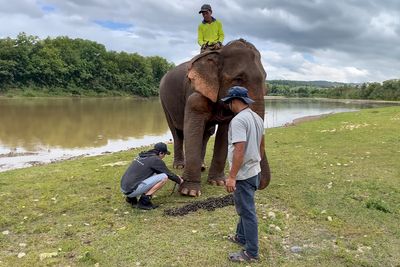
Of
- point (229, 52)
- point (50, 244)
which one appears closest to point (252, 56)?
point (229, 52)

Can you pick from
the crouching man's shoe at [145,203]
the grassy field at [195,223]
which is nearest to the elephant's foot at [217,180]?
the grassy field at [195,223]

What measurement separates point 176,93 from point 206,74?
236 cm

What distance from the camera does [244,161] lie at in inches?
229

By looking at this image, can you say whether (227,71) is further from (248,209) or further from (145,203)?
(248,209)

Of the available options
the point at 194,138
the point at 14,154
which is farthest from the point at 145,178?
the point at 14,154

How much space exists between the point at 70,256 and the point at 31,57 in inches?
3291

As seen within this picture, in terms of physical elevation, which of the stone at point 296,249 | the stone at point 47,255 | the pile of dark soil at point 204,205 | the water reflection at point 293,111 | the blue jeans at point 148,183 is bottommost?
the water reflection at point 293,111

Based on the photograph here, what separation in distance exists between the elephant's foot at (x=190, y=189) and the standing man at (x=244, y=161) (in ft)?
10.7

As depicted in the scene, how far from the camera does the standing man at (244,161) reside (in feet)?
18.6

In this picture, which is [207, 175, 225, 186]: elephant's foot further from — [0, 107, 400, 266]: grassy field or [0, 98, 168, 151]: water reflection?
[0, 98, 168, 151]: water reflection

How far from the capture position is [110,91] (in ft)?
313

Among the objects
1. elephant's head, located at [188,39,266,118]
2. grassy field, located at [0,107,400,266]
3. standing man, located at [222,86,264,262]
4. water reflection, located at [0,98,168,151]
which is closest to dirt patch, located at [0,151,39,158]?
water reflection, located at [0,98,168,151]

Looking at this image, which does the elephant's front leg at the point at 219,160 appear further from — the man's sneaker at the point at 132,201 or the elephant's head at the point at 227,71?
the man's sneaker at the point at 132,201

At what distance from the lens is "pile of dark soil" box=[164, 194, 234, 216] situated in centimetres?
802
